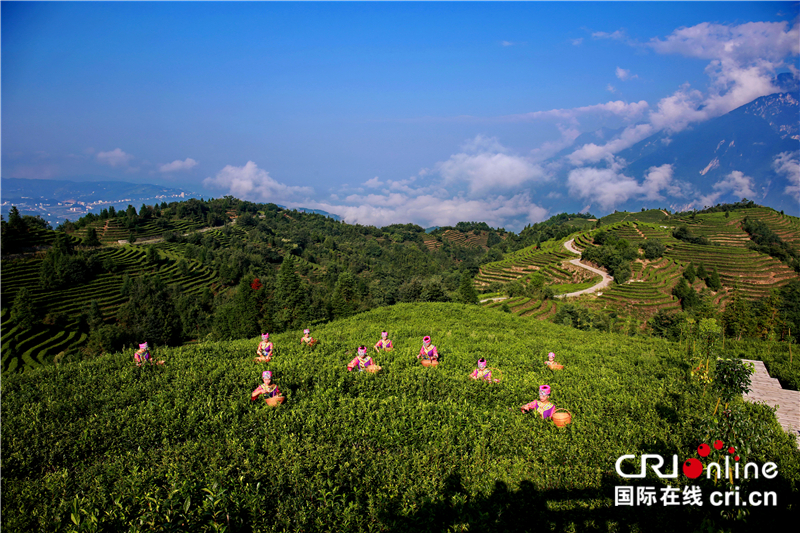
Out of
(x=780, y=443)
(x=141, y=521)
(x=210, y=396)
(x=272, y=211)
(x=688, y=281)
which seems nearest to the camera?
(x=141, y=521)

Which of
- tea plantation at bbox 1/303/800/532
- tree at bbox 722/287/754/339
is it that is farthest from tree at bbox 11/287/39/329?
tree at bbox 722/287/754/339

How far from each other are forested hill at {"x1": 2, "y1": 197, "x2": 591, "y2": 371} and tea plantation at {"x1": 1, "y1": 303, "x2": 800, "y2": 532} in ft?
41.6

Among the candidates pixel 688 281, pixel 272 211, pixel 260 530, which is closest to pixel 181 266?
pixel 260 530

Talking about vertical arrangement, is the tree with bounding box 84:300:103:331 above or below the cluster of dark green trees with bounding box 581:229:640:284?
below

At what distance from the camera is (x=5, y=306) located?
47.8 m

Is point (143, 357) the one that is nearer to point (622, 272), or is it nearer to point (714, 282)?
point (622, 272)

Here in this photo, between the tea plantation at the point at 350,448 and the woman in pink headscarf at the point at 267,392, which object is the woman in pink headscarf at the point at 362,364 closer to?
the tea plantation at the point at 350,448

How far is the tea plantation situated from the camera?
15.6 feet

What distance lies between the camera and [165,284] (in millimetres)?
65000

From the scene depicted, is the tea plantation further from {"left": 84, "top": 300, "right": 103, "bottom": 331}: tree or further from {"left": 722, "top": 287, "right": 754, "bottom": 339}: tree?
{"left": 84, "top": 300, "right": 103, "bottom": 331}: tree

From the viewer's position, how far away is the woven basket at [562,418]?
7.16 metres

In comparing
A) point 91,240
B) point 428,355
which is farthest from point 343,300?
point 91,240

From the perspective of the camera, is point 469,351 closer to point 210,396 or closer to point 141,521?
point 210,396

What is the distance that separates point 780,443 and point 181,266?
8673cm
